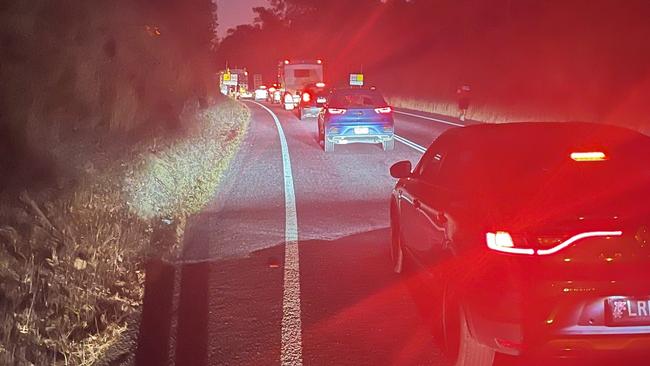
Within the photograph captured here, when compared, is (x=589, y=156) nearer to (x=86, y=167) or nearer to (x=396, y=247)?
(x=396, y=247)

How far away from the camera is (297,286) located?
21.8 feet

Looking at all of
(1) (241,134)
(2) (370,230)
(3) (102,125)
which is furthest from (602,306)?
(1) (241,134)

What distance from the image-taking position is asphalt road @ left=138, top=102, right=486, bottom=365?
5.11 metres

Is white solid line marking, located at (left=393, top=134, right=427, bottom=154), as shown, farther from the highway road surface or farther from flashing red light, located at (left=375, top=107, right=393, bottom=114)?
the highway road surface

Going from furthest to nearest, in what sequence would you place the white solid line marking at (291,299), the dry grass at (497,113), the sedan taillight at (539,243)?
the dry grass at (497,113) < the white solid line marking at (291,299) < the sedan taillight at (539,243)

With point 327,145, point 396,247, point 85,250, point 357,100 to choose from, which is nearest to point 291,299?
point 396,247

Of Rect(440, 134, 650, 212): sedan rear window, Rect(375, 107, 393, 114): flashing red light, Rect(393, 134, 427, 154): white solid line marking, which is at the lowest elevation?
Rect(393, 134, 427, 154): white solid line marking

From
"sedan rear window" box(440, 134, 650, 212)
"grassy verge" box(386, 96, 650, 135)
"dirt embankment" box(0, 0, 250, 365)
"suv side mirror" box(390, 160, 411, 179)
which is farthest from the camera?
"grassy verge" box(386, 96, 650, 135)

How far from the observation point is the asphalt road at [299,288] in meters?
5.11

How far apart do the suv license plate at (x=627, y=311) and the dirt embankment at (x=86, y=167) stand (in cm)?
331

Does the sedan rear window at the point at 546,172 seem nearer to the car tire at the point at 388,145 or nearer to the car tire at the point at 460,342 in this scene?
the car tire at the point at 460,342

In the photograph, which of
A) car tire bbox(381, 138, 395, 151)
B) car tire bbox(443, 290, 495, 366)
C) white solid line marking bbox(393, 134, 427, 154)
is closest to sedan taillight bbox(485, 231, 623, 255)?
car tire bbox(443, 290, 495, 366)

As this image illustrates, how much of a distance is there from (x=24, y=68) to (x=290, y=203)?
7409 mm

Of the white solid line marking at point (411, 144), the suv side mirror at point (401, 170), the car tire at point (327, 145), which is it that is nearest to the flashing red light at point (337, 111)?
the car tire at point (327, 145)
